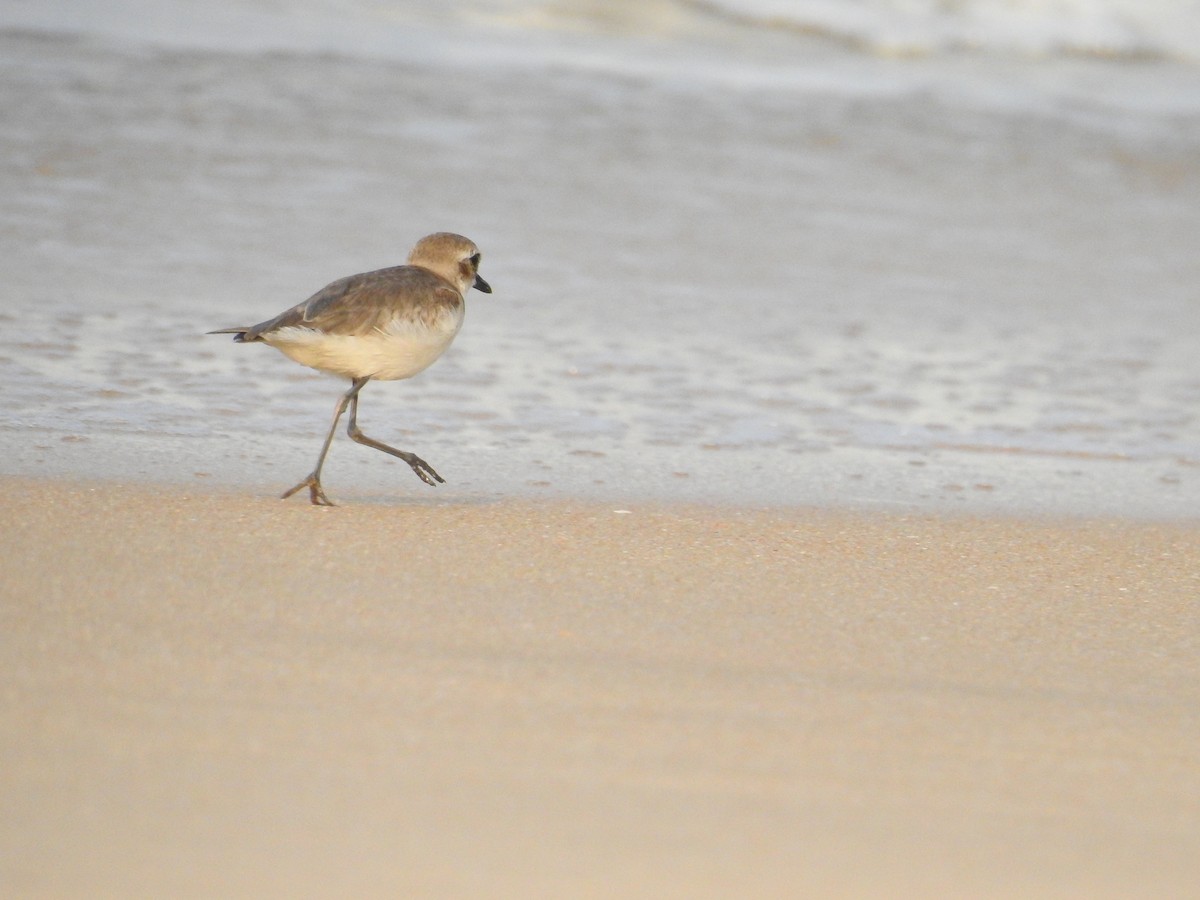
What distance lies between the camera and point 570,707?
8.89ft

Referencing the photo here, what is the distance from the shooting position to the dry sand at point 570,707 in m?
2.20

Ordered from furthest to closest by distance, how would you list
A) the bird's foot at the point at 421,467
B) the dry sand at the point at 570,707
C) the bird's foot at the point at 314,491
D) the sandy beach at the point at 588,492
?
the bird's foot at the point at 421,467 → the bird's foot at the point at 314,491 → the sandy beach at the point at 588,492 → the dry sand at the point at 570,707

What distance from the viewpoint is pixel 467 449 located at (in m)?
4.76

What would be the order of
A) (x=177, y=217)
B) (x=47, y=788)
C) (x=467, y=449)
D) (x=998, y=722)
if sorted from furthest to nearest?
1. (x=177, y=217)
2. (x=467, y=449)
3. (x=998, y=722)
4. (x=47, y=788)

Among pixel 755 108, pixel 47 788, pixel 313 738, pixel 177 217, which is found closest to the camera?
pixel 47 788

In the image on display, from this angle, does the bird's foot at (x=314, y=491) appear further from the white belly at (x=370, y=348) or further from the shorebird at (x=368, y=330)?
the white belly at (x=370, y=348)

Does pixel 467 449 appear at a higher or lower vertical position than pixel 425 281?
lower

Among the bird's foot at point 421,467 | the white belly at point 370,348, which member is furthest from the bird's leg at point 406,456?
the white belly at point 370,348

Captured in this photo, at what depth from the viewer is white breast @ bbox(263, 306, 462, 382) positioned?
399 cm

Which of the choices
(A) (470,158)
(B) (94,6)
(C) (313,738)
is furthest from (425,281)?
(B) (94,6)

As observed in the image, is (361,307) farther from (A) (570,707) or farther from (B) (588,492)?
(A) (570,707)

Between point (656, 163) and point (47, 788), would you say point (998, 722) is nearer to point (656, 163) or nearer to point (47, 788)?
point (47, 788)

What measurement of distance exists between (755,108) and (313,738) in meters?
8.33

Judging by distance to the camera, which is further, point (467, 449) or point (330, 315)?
point (467, 449)
